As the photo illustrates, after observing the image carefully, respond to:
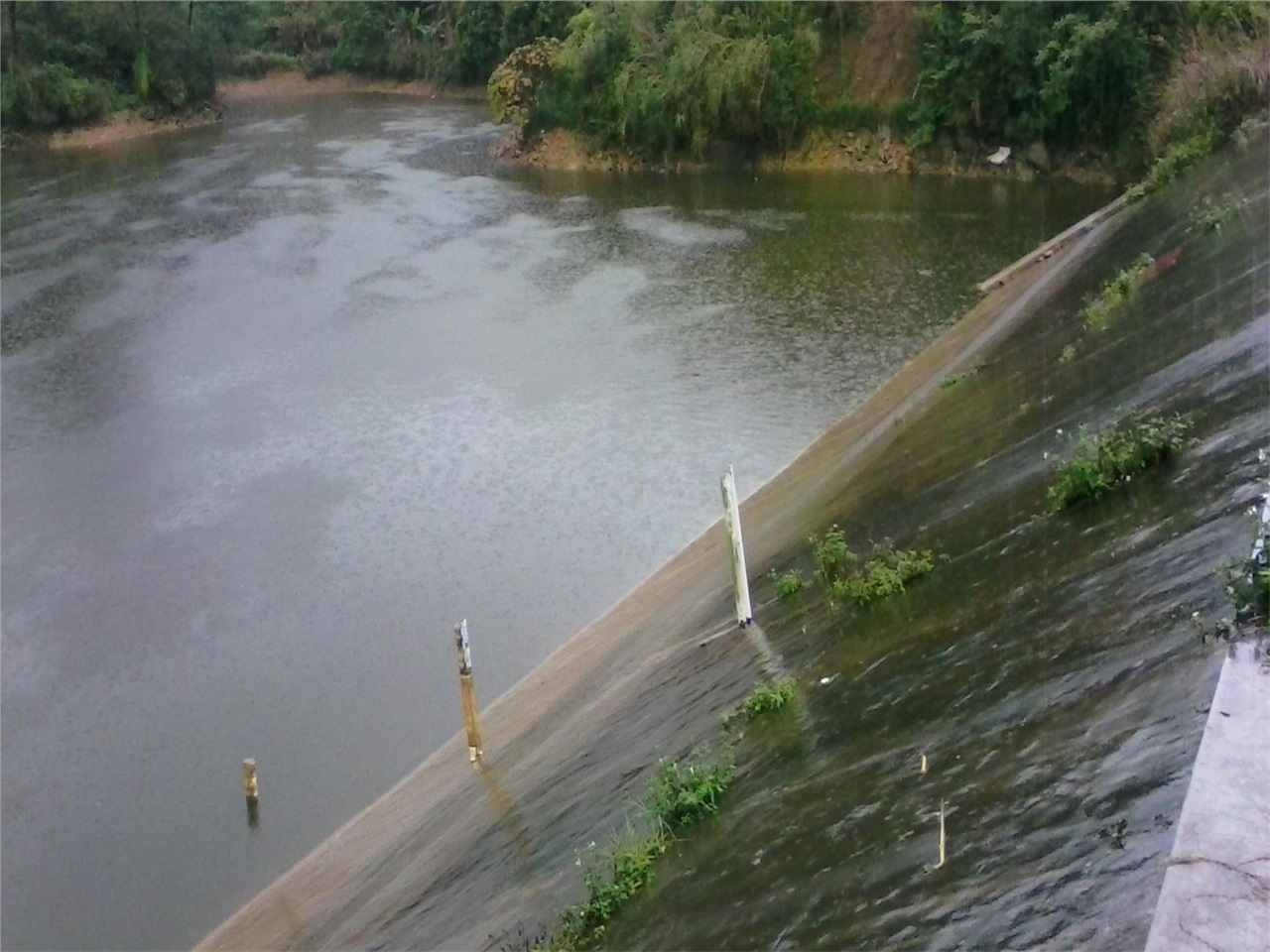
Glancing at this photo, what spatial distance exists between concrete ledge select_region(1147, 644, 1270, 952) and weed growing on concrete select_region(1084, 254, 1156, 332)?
1174 centimetres

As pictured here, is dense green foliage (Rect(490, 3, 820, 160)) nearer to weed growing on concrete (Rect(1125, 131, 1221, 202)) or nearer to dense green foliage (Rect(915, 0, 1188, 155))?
dense green foliage (Rect(915, 0, 1188, 155))

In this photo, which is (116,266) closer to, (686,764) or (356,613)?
(356,613)

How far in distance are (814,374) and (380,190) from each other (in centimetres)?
2639

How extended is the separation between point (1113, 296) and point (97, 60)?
203 feet

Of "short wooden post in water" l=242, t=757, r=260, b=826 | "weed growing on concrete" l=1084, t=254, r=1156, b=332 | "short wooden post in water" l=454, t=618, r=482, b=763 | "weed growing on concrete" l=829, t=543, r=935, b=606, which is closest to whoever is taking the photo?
"weed growing on concrete" l=829, t=543, r=935, b=606

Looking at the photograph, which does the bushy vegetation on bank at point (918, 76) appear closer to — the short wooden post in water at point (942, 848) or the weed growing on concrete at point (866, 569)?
the weed growing on concrete at point (866, 569)

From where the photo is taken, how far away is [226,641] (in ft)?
52.5

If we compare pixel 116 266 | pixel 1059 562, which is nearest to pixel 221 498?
A: pixel 1059 562

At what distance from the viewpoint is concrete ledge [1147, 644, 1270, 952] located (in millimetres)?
4051

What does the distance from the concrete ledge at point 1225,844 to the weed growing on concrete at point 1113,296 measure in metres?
11.7

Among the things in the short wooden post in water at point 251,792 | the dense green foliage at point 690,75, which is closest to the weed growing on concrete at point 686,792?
the short wooden post in water at point 251,792

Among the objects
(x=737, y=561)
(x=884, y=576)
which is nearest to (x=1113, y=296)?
(x=737, y=561)

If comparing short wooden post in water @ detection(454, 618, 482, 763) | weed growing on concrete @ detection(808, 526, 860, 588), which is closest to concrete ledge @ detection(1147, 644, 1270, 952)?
weed growing on concrete @ detection(808, 526, 860, 588)

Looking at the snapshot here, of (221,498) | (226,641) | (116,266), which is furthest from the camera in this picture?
(116,266)
